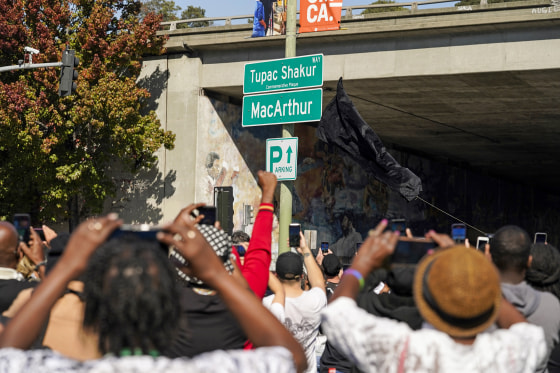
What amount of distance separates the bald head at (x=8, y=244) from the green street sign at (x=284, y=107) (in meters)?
6.76

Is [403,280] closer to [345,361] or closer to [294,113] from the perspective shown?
[345,361]

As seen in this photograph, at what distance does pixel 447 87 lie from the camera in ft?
73.5

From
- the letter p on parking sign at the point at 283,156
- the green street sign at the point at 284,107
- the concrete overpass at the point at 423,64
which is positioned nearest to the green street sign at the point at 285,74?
the green street sign at the point at 284,107

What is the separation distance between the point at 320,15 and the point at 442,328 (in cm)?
1633

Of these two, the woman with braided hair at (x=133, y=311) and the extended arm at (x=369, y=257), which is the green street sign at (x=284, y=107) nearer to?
the extended arm at (x=369, y=257)

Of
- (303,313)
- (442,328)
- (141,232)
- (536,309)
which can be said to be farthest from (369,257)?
(303,313)

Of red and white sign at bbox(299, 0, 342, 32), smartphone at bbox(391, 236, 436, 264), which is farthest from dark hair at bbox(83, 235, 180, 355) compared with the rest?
red and white sign at bbox(299, 0, 342, 32)

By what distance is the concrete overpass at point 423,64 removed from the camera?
784 inches

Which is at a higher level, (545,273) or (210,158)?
(210,158)

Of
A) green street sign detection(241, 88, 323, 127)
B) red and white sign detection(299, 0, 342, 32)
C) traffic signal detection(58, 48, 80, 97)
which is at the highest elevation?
red and white sign detection(299, 0, 342, 32)

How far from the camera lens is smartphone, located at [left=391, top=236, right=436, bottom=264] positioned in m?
3.11

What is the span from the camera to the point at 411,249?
3.17 m

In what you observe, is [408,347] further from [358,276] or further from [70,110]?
[70,110]

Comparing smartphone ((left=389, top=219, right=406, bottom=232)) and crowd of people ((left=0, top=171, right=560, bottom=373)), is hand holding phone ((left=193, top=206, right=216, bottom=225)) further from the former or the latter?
smartphone ((left=389, top=219, right=406, bottom=232))
